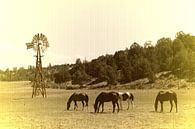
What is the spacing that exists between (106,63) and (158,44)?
40.2 ft

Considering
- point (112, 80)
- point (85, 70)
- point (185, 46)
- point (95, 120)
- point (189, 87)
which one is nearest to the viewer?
point (95, 120)

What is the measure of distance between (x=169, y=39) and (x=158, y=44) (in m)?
4.62

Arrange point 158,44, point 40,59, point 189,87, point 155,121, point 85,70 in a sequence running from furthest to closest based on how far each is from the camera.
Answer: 1. point 85,70
2. point 158,44
3. point 40,59
4. point 189,87
5. point 155,121

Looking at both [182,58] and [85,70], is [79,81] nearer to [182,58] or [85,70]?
[85,70]

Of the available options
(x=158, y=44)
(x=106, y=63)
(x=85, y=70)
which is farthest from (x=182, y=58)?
(x=85, y=70)

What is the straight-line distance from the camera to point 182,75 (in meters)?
50.5

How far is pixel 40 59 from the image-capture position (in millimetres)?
47719

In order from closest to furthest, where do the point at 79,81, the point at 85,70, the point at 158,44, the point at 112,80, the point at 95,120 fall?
1. the point at 95,120
2. the point at 112,80
3. the point at 158,44
4. the point at 79,81
5. the point at 85,70

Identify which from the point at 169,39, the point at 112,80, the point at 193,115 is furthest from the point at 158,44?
the point at 193,115

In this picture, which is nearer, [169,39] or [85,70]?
[169,39]

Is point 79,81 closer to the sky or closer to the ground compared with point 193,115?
closer to the sky

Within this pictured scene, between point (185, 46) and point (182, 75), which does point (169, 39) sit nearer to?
point (185, 46)

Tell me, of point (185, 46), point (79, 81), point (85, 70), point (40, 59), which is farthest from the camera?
point (85, 70)

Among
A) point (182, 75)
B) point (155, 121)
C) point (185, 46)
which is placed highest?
point (185, 46)
